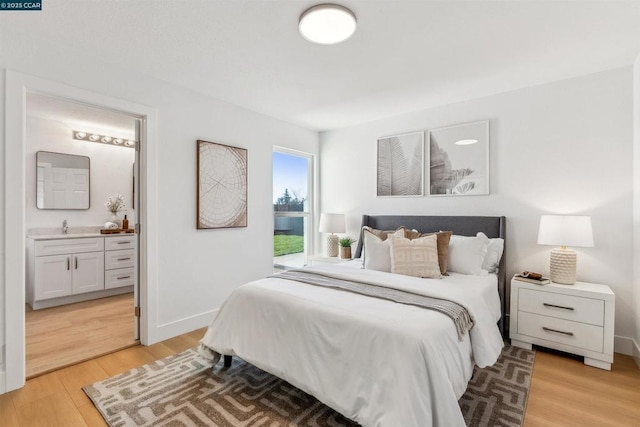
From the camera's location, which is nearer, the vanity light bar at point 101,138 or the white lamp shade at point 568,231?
the white lamp shade at point 568,231

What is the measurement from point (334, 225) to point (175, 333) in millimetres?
2289

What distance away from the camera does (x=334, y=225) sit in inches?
164

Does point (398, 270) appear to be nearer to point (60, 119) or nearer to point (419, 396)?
point (419, 396)

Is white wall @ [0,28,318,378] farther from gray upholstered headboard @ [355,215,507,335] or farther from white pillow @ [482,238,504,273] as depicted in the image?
white pillow @ [482,238,504,273]

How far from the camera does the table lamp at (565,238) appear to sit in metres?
2.49

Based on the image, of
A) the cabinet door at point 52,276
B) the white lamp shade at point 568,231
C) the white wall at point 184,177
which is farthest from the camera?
the cabinet door at point 52,276

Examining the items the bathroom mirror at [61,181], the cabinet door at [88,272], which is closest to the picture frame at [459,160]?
the cabinet door at [88,272]

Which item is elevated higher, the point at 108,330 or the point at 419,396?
the point at 419,396

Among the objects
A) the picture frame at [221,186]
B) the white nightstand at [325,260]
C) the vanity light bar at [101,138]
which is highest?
the vanity light bar at [101,138]

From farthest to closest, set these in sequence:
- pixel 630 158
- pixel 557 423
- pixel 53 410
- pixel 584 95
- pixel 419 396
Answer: pixel 584 95 → pixel 630 158 → pixel 53 410 → pixel 557 423 → pixel 419 396

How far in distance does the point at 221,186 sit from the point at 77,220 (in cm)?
276

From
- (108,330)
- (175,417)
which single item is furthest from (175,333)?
(175,417)

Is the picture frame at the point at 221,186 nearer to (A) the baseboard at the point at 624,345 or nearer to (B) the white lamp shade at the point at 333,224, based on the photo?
(B) the white lamp shade at the point at 333,224

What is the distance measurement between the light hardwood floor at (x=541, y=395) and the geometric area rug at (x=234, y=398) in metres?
0.08
